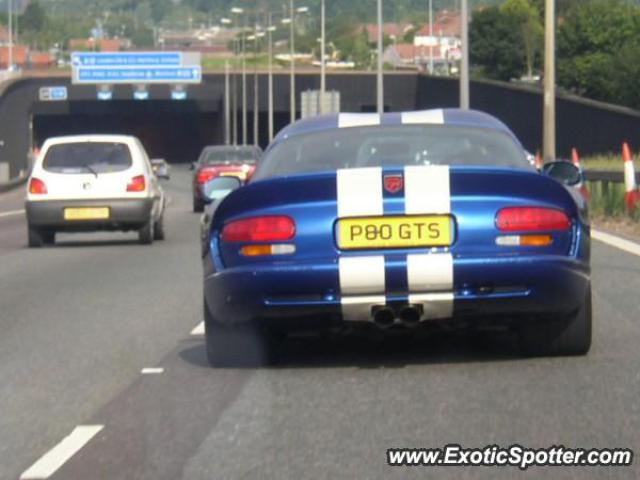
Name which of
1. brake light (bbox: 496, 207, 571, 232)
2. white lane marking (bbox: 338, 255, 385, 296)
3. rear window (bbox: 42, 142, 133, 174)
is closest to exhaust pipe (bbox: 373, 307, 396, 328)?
white lane marking (bbox: 338, 255, 385, 296)

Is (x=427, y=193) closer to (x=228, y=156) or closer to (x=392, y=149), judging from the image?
(x=392, y=149)

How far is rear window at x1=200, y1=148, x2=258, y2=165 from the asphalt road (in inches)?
1081

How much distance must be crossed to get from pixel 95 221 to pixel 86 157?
968mm

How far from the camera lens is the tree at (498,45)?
3538 inches

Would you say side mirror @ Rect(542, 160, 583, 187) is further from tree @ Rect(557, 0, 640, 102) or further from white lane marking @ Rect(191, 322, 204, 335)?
tree @ Rect(557, 0, 640, 102)

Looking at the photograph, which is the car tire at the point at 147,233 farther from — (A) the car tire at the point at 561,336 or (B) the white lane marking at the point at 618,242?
(A) the car tire at the point at 561,336

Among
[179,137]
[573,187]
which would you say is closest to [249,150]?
[573,187]

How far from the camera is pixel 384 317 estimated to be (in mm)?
9672

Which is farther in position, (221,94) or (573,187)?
(221,94)

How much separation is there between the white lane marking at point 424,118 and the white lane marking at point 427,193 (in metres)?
1.34

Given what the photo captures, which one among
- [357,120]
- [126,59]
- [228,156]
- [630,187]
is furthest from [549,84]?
[126,59]

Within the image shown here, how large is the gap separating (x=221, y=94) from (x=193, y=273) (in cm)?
9842

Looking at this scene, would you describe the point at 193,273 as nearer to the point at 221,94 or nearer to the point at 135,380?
the point at 135,380

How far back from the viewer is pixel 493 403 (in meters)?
8.86
